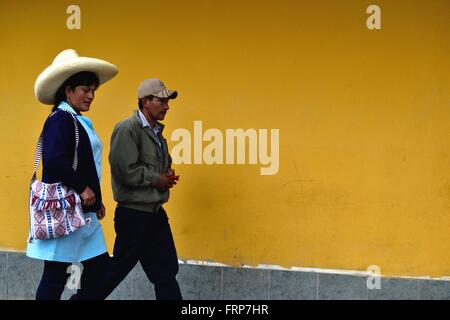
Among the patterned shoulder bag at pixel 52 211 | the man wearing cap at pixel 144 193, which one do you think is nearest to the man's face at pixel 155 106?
the man wearing cap at pixel 144 193

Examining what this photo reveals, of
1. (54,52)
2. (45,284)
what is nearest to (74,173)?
(45,284)

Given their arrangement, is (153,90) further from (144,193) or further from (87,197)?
(87,197)

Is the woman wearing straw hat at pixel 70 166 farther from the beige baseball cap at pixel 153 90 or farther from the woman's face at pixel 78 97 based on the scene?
the beige baseball cap at pixel 153 90

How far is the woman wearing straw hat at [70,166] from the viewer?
4.48 metres

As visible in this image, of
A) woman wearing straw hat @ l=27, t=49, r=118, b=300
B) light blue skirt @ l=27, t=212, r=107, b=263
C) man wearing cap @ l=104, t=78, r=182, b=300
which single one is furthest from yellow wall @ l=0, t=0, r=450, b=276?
light blue skirt @ l=27, t=212, r=107, b=263

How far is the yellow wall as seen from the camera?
5590 mm

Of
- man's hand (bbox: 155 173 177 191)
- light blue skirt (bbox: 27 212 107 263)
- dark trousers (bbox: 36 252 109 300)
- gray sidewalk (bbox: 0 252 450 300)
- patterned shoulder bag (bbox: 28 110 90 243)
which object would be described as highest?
man's hand (bbox: 155 173 177 191)

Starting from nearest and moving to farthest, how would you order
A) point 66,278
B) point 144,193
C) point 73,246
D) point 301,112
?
point 73,246 → point 66,278 → point 144,193 → point 301,112

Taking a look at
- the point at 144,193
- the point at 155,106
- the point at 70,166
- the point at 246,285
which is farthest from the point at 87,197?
the point at 246,285

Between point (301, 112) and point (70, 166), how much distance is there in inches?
78.1

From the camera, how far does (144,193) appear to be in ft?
16.9

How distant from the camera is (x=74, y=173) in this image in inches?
176

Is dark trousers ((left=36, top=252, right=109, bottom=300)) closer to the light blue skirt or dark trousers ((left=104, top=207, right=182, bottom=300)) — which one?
the light blue skirt

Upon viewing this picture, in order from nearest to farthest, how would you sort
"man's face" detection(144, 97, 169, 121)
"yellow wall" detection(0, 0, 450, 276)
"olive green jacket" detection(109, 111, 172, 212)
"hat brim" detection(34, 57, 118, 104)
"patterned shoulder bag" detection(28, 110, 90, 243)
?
"patterned shoulder bag" detection(28, 110, 90, 243) → "hat brim" detection(34, 57, 118, 104) → "olive green jacket" detection(109, 111, 172, 212) → "man's face" detection(144, 97, 169, 121) → "yellow wall" detection(0, 0, 450, 276)
